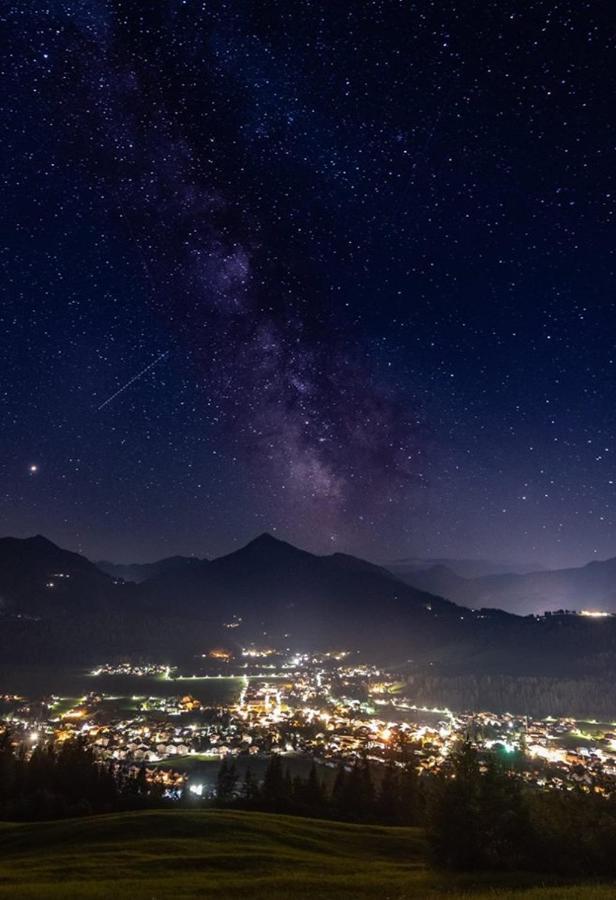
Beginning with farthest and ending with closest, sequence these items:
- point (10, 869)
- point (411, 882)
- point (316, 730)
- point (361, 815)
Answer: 1. point (316, 730)
2. point (361, 815)
3. point (10, 869)
4. point (411, 882)

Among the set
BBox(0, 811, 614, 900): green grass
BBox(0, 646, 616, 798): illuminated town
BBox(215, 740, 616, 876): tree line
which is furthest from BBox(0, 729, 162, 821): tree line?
BBox(215, 740, 616, 876): tree line

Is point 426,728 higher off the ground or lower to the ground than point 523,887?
lower

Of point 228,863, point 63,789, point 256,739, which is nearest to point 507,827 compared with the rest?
point 228,863

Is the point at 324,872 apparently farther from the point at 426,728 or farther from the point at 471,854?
the point at 426,728

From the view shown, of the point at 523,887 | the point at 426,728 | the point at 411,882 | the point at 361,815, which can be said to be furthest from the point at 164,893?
the point at 426,728

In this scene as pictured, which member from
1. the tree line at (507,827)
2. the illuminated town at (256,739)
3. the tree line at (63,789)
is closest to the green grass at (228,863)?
the tree line at (507,827)

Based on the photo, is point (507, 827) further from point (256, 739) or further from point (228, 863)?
point (256, 739)

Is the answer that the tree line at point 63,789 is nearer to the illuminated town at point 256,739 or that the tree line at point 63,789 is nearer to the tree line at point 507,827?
the illuminated town at point 256,739

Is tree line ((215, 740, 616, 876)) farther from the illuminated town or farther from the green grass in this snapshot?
the illuminated town

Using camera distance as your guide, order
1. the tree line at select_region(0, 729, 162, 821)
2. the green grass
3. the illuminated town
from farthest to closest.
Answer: the illuminated town < the tree line at select_region(0, 729, 162, 821) < the green grass

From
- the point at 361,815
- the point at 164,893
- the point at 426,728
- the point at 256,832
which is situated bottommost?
the point at 426,728
